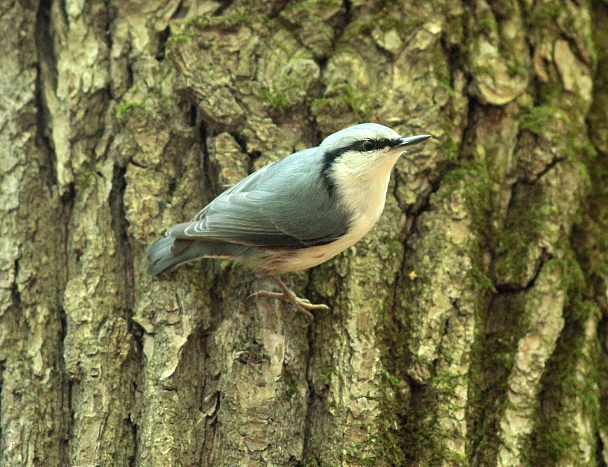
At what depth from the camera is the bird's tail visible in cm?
280

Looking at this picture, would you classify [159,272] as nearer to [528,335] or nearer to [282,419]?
[282,419]

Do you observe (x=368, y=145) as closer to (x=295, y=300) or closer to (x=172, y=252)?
(x=295, y=300)

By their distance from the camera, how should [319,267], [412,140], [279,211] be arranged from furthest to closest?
[319,267] < [279,211] < [412,140]

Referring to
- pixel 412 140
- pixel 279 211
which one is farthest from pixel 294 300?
pixel 412 140

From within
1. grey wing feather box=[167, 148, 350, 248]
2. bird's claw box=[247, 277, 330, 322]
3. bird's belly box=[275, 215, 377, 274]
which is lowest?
bird's claw box=[247, 277, 330, 322]

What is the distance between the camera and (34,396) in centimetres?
262

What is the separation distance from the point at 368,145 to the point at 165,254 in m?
0.95

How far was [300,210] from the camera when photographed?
2.93 meters

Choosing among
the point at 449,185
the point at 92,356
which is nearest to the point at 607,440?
the point at 449,185

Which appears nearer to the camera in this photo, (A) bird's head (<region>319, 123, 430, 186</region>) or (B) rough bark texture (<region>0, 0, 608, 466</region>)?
(B) rough bark texture (<region>0, 0, 608, 466</region>)

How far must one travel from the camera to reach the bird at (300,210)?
2.84 meters

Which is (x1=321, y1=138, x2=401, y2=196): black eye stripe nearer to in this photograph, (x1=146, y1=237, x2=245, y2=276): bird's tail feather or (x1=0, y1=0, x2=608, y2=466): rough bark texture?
(x1=0, y1=0, x2=608, y2=466): rough bark texture

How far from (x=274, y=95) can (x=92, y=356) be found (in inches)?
53.8

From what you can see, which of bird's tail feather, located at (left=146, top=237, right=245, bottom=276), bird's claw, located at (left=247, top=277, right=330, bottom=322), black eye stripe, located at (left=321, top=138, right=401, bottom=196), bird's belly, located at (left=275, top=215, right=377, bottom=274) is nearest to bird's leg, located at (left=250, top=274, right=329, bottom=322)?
bird's claw, located at (left=247, top=277, right=330, bottom=322)
